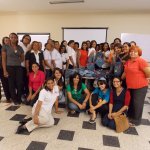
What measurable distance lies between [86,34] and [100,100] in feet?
14.0

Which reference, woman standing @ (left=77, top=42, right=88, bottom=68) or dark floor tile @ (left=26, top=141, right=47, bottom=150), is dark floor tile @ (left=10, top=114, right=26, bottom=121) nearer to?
dark floor tile @ (left=26, top=141, right=47, bottom=150)

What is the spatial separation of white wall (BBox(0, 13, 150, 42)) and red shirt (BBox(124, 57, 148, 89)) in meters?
4.24

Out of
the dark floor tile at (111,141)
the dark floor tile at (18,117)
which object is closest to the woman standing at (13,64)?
the dark floor tile at (18,117)

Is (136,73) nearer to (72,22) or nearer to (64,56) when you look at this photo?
(64,56)

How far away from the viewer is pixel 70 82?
3.02 m

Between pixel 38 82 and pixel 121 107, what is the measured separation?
1549 millimetres

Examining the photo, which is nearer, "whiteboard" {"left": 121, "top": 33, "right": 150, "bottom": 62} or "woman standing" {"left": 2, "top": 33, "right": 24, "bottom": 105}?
"woman standing" {"left": 2, "top": 33, "right": 24, "bottom": 105}

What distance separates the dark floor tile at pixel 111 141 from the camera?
207 cm

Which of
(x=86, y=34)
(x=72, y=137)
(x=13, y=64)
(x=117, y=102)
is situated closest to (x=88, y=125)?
(x=72, y=137)

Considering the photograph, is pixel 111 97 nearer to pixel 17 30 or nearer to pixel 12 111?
pixel 12 111

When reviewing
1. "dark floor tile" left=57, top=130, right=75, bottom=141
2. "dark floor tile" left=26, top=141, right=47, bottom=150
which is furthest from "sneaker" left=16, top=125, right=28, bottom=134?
"dark floor tile" left=57, top=130, right=75, bottom=141

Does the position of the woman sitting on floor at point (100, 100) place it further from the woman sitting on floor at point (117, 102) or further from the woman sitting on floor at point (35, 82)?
the woman sitting on floor at point (35, 82)

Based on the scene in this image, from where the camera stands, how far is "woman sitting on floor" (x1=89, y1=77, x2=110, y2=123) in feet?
8.99

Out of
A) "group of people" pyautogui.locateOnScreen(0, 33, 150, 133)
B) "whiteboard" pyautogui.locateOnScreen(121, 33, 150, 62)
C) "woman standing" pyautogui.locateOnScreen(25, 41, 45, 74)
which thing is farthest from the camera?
"whiteboard" pyautogui.locateOnScreen(121, 33, 150, 62)
